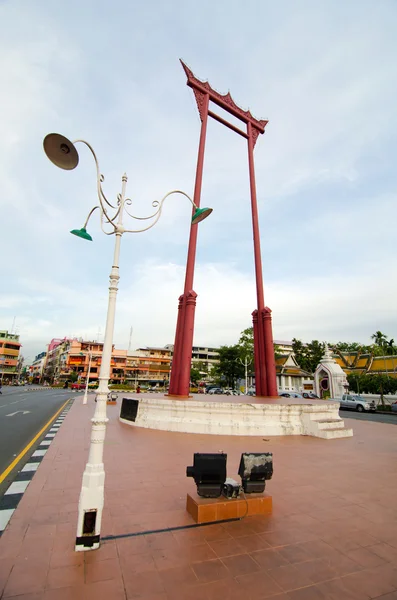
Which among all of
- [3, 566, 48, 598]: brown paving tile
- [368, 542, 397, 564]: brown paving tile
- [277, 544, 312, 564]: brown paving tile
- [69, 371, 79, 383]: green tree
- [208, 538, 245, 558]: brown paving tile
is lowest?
[3, 566, 48, 598]: brown paving tile

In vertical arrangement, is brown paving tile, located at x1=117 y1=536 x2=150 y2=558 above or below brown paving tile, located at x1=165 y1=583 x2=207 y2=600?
below

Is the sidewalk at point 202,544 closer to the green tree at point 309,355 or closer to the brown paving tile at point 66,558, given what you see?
the brown paving tile at point 66,558

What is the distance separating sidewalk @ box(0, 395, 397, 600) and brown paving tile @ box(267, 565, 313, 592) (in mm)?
12

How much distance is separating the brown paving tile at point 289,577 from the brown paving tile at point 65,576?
5.49 feet

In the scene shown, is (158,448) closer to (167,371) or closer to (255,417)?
(255,417)

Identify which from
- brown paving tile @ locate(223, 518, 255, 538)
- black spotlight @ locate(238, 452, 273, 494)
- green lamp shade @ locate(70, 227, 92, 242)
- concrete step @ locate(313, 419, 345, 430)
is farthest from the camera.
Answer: concrete step @ locate(313, 419, 345, 430)

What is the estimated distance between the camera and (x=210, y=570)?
2.71 meters

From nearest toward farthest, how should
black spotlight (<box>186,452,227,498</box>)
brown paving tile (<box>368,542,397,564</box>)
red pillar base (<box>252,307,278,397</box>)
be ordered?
brown paving tile (<box>368,542,397,564</box>)
black spotlight (<box>186,452,227,498</box>)
red pillar base (<box>252,307,278,397</box>)

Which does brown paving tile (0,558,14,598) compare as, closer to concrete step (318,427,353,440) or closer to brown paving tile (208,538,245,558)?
brown paving tile (208,538,245,558)

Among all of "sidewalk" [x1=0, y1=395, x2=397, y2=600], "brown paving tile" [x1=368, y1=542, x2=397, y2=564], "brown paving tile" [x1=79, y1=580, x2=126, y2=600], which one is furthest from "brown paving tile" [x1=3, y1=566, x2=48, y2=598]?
"brown paving tile" [x1=368, y1=542, x2=397, y2=564]

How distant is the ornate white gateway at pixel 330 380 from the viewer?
33188 millimetres

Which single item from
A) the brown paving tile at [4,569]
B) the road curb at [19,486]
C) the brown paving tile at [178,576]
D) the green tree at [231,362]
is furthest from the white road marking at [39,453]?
the green tree at [231,362]

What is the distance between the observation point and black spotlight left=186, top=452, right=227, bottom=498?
372cm

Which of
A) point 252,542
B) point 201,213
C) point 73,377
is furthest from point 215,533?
point 73,377
